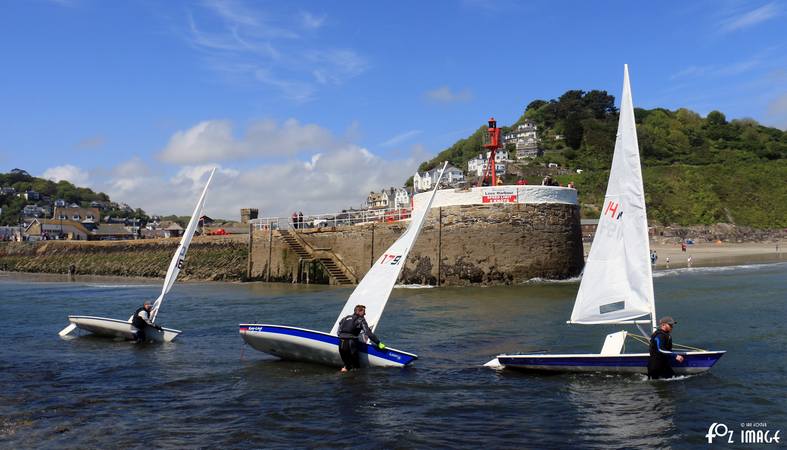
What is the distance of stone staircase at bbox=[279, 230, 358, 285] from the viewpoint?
1576 inches

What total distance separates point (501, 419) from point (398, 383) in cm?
322

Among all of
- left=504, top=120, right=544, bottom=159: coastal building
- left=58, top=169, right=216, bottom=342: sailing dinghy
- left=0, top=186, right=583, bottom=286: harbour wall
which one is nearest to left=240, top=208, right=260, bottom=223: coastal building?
left=0, top=186, right=583, bottom=286: harbour wall

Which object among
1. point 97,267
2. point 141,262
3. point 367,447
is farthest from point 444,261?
point 97,267

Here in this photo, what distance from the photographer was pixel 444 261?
34719mm

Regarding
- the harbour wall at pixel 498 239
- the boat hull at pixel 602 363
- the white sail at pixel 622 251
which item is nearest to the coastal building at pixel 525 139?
the harbour wall at pixel 498 239

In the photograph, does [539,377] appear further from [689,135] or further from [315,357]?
[689,135]

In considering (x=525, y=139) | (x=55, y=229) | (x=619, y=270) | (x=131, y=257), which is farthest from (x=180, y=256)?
(x=525, y=139)

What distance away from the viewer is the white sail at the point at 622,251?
14.3 meters

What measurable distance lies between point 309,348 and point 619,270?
754cm

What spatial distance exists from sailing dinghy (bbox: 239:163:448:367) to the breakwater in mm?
33952

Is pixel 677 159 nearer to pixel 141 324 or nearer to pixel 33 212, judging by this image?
pixel 141 324

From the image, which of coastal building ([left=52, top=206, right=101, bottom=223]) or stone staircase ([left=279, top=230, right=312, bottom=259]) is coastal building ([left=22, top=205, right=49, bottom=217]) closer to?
coastal building ([left=52, top=206, right=101, bottom=223])

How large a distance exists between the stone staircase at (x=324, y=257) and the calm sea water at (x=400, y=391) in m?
15.9

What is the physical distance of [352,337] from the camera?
48.5 ft
